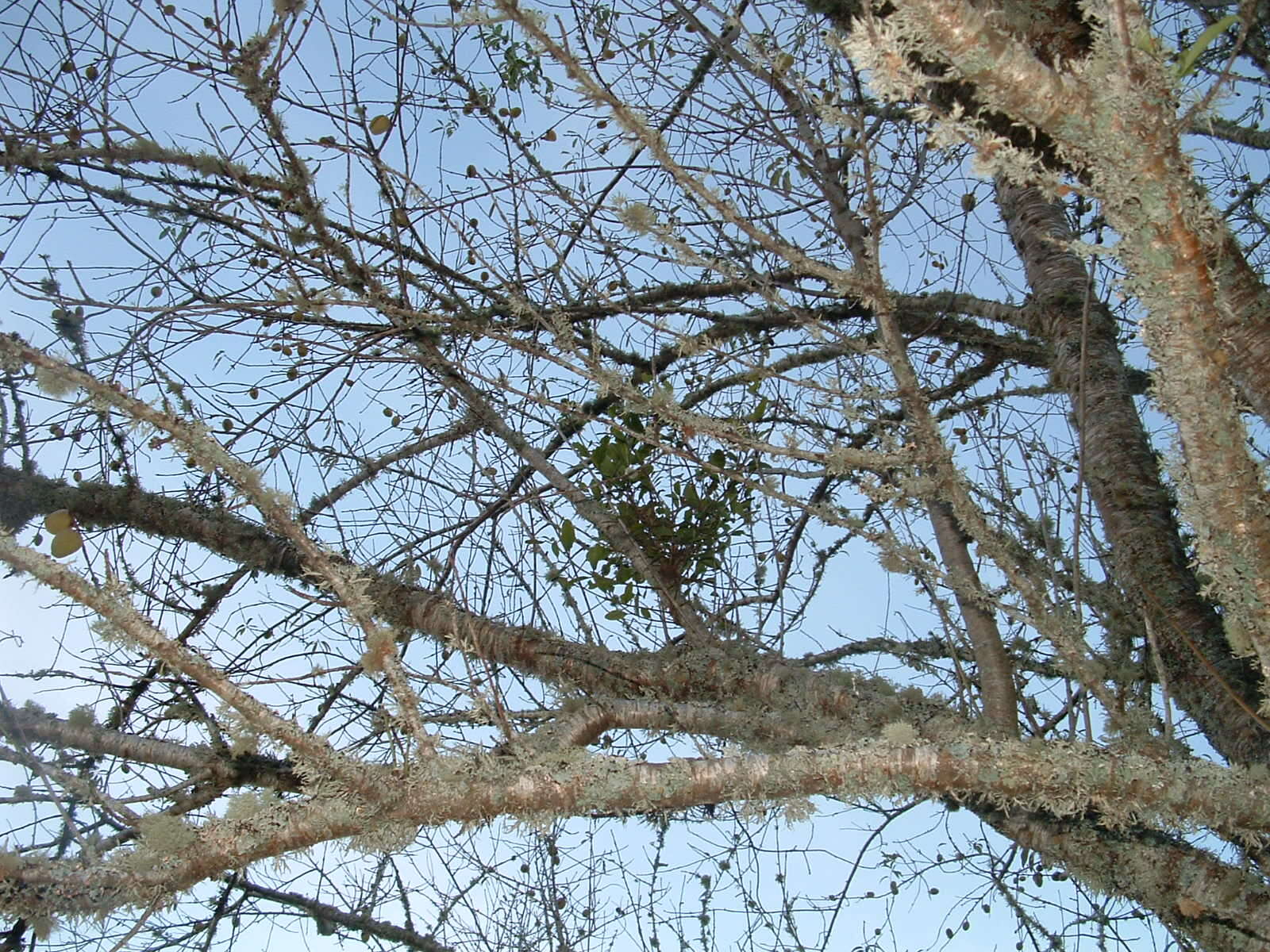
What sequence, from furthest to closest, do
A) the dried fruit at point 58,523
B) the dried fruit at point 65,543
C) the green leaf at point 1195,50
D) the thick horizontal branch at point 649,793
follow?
the dried fruit at point 58,523, the dried fruit at point 65,543, the thick horizontal branch at point 649,793, the green leaf at point 1195,50

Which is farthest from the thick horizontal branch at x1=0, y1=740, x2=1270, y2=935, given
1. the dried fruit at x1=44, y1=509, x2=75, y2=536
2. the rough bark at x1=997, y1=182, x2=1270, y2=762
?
the dried fruit at x1=44, y1=509, x2=75, y2=536

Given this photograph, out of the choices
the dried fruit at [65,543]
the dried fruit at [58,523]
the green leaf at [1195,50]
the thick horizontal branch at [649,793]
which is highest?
the dried fruit at [58,523]

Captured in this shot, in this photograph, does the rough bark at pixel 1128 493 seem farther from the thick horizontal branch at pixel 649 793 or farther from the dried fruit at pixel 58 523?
the dried fruit at pixel 58 523

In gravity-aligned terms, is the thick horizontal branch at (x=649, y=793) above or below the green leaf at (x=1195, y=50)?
below

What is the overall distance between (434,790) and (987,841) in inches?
93.8

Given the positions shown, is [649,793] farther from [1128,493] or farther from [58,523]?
[1128,493]

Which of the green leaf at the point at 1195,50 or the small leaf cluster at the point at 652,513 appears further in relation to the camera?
the small leaf cluster at the point at 652,513

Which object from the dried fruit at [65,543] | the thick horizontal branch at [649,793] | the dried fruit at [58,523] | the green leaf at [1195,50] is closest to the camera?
the green leaf at [1195,50]

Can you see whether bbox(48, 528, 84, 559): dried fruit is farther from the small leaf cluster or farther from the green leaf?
the green leaf

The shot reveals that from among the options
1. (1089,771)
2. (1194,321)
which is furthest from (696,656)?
(1194,321)

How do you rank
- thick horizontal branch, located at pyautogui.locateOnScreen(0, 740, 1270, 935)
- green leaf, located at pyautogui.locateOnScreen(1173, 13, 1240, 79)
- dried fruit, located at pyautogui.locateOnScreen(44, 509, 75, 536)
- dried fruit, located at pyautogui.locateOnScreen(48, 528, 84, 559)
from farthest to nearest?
dried fruit, located at pyautogui.locateOnScreen(44, 509, 75, 536) → dried fruit, located at pyautogui.locateOnScreen(48, 528, 84, 559) → thick horizontal branch, located at pyautogui.locateOnScreen(0, 740, 1270, 935) → green leaf, located at pyautogui.locateOnScreen(1173, 13, 1240, 79)

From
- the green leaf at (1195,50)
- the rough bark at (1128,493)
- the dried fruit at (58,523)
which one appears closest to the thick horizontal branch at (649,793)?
the rough bark at (1128,493)

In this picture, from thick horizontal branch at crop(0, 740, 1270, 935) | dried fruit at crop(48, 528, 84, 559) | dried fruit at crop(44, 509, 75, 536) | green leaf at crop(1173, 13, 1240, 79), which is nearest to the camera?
green leaf at crop(1173, 13, 1240, 79)

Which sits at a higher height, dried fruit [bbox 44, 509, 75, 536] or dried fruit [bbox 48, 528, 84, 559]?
dried fruit [bbox 44, 509, 75, 536]
